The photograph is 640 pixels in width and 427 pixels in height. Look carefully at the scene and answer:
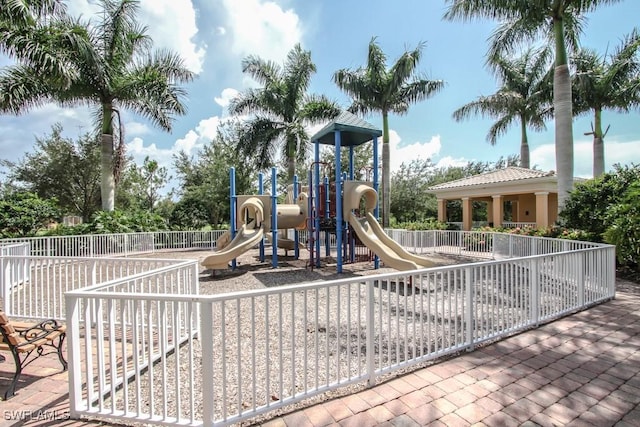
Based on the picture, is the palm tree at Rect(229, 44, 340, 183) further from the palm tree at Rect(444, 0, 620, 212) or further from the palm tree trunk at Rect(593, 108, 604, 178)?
the palm tree trunk at Rect(593, 108, 604, 178)

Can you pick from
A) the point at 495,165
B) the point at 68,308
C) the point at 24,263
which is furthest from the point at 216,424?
the point at 495,165

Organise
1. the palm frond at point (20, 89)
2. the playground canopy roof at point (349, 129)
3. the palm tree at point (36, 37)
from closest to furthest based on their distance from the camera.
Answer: the playground canopy roof at point (349, 129) < the palm tree at point (36, 37) < the palm frond at point (20, 89)

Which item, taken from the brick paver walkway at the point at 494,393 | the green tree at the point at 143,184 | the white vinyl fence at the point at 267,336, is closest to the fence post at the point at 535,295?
the white vinyl fence at the point at 267,336

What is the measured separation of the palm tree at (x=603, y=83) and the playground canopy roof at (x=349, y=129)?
12906 mm

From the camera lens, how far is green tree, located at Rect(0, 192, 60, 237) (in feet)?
43.9

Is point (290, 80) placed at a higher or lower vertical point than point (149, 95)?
higher

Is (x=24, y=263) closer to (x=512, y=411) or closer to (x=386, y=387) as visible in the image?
(x=386, y=387)

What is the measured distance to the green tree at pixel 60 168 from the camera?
864 inches

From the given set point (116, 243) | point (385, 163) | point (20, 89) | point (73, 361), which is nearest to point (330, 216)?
point (385, 163)

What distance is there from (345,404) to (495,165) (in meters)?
44.3

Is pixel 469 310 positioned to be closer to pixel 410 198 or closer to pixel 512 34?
pixel 512 34

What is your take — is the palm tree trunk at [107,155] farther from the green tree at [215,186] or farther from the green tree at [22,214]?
the green tree at [215,186]

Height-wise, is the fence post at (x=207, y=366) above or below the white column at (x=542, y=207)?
below

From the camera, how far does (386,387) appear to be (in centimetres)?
296
